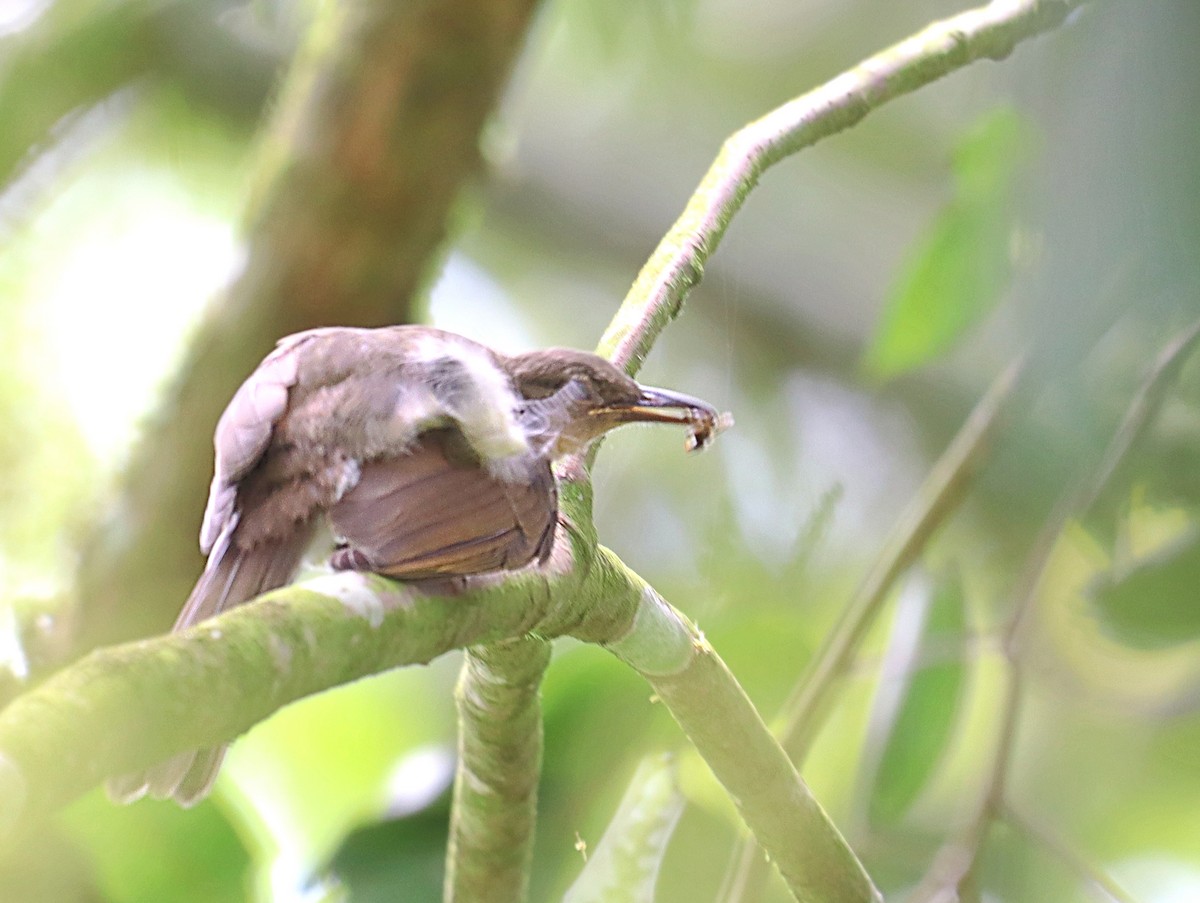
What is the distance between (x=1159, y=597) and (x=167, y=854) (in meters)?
1.08

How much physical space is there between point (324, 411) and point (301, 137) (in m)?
1.22

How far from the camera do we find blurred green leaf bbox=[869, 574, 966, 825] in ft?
4.35

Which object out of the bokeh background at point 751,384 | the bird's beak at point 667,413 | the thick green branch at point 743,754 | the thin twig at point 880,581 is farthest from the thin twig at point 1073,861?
the bird's beak at point 667,413

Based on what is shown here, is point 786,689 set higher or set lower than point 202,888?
higher

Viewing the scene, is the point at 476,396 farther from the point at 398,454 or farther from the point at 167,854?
the point at 167,854

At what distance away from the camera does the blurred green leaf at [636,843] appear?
39.7 inches

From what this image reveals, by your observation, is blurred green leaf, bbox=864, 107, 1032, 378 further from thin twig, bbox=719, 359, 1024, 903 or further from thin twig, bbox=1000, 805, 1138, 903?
thin twig, bbox=1000, 805, 1138, 903

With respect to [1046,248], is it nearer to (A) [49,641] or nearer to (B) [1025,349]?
(B) [1025,349]

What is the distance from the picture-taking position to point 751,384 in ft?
4.92

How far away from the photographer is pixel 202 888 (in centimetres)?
120

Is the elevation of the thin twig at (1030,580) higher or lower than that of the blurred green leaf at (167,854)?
higher

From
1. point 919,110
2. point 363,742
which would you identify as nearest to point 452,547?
point 363,742

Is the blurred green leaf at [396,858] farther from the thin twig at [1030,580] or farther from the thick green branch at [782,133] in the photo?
the thick green branch at [782,133]

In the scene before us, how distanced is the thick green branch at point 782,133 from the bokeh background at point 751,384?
8cm
